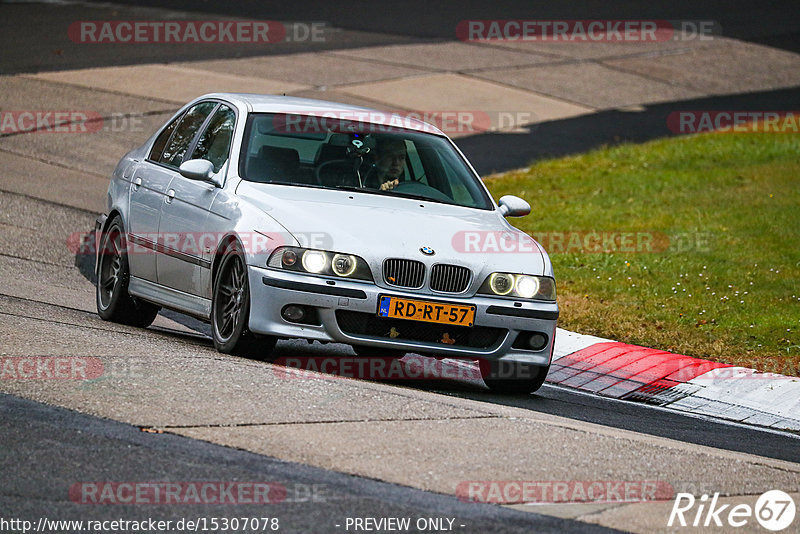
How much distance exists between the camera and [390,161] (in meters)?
9.07

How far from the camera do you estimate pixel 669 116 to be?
22453mm

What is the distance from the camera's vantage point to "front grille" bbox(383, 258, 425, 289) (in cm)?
782

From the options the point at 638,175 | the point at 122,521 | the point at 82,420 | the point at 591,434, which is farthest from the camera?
the point at 638,175

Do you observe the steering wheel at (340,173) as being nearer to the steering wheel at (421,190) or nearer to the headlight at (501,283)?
the steering wheel at (421,190)

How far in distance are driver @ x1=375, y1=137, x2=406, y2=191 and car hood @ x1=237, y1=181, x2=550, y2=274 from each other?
304 millimetres

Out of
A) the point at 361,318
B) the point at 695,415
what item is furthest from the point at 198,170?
the point at 695,415

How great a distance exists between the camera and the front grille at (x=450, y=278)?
25.9 ft

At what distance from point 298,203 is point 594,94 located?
16174 mm

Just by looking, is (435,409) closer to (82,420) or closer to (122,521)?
(82,420)

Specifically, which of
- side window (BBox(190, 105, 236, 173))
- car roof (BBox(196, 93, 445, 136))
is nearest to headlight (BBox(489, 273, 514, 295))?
car roof (BBox(196, 93, 445, 136))

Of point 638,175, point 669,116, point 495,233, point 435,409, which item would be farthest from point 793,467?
point 669,116

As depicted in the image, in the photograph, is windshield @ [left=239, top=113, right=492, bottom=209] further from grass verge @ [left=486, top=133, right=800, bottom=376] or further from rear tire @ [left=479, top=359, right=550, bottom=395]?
grass verge @ [left=486, top=133, right=800, bottom=376]

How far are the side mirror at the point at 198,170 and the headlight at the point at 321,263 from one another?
3.53 feet

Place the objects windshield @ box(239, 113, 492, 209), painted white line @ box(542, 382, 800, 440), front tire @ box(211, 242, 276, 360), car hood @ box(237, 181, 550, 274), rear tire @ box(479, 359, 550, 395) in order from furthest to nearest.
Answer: windshield @ box(239, 113, 492, 209) < painted white line @ box(542, 382, 800, 440) < rear tire @ box(479, 359, 550, 395) < front tire @ box(211, 242, 276, 360) < car hood @ box(237, 181, 550, 274)
